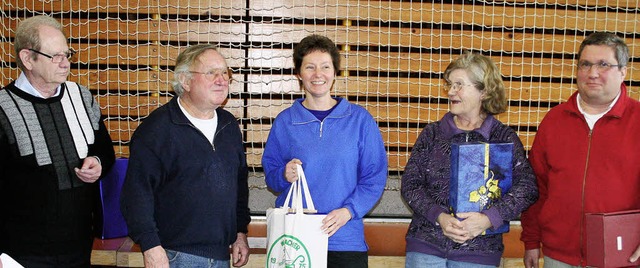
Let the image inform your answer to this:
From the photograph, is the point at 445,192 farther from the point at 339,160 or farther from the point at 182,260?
the point at 182,260

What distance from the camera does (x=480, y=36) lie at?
5.44m

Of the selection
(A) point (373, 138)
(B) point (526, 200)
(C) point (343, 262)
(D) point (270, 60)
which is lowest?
(C) point (343, 262)

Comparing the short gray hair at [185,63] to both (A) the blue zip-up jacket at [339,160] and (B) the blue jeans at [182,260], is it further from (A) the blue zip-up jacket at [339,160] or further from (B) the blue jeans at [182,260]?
(B) the blue jeans at [182,260]

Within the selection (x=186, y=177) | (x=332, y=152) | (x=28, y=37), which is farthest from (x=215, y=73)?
(x=28, y=37)

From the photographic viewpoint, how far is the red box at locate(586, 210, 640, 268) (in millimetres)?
2289

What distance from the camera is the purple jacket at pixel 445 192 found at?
247 cm

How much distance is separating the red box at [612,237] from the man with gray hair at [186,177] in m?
1.47

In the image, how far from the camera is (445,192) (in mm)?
2529

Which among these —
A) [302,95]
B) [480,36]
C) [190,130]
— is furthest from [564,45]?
[190,130]

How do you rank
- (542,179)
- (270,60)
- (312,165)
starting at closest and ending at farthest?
(312,165) < (542,179) < (270,60)

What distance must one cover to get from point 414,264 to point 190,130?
44.1 inches

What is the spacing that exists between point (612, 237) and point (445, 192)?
67cm

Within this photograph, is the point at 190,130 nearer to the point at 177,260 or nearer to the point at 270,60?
the point at 177,260

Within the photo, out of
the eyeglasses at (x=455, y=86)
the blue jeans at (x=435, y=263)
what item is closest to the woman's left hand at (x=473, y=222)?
the blue jeans at (x=435, y=263)
